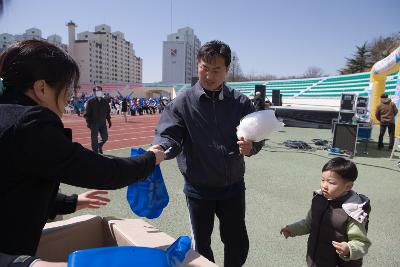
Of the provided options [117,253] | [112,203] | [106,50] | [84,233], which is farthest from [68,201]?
[106,50]

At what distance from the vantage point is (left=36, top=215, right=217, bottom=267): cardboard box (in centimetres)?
142

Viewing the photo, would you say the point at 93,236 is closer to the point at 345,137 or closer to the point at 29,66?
the point at 29,66

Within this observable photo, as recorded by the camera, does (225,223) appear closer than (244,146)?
No

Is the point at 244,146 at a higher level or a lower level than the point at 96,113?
higher

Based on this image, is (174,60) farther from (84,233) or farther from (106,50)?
(84,233)

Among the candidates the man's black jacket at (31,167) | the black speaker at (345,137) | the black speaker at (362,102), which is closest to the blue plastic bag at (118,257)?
the man's black jacket at (31,167)

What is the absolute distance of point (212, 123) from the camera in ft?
6.39

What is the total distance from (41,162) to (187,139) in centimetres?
121

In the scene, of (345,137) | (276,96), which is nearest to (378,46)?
(276,96)

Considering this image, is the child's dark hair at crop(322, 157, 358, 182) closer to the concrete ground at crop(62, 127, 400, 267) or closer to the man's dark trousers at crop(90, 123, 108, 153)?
the concrete ground at crop(62, 127, 400, 267)

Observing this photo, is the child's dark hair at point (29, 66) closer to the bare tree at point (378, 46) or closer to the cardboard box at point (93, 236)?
the cardboard box at point (93, 236)

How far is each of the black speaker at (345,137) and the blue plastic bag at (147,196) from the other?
730 centimetres

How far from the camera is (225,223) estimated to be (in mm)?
A: 2094

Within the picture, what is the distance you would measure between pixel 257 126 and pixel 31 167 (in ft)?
3.98
